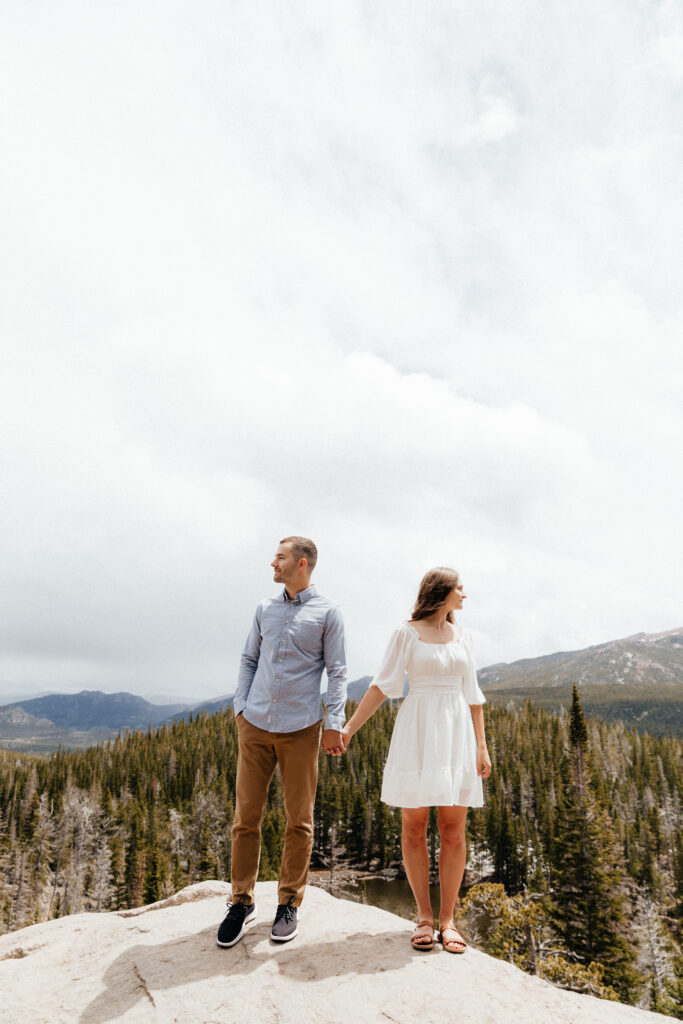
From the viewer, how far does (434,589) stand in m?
6.25

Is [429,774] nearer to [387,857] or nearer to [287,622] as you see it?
[287,622]

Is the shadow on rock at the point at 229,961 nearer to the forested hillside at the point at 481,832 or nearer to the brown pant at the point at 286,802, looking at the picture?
the brown pant at the point at 286,802

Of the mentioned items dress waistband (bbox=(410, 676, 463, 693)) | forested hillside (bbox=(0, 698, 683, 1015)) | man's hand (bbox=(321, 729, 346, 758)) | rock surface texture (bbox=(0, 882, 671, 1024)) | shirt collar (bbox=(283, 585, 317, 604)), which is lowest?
forested hillside (bbox=(0, 698, 683, 1015))

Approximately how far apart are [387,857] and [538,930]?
190ft

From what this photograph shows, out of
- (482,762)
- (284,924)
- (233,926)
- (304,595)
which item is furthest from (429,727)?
(233,926)

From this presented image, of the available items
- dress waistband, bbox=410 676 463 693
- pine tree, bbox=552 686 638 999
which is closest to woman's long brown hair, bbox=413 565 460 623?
dress waistband, bbox=410 676 463 693

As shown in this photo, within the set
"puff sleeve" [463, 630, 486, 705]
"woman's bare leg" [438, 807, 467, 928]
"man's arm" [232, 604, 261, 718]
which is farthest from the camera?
"man's arm" [232, 604, 261, 718]

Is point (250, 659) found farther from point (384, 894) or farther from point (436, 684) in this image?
point (384, 894)

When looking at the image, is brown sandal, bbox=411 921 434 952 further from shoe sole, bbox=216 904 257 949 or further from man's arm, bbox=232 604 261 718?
man's arm, bbox=232 604 261 718

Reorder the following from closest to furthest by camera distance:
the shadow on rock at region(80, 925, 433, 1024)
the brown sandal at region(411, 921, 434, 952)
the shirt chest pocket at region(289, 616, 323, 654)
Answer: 1. the shadow on rock at region(80, 925, 433, 1024)
2. the brown sandal at region(411, 921, 434, 952)
3. the shirt chest pocket at region(289, 616, 323, 654)

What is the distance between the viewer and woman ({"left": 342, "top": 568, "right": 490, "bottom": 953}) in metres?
5.77

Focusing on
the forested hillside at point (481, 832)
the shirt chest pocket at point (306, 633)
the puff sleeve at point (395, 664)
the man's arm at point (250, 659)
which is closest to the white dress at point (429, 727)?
the puff sleeve at point (395, 664)

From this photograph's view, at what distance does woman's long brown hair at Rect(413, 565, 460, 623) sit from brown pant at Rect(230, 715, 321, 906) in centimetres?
162

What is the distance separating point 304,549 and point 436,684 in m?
1.97
